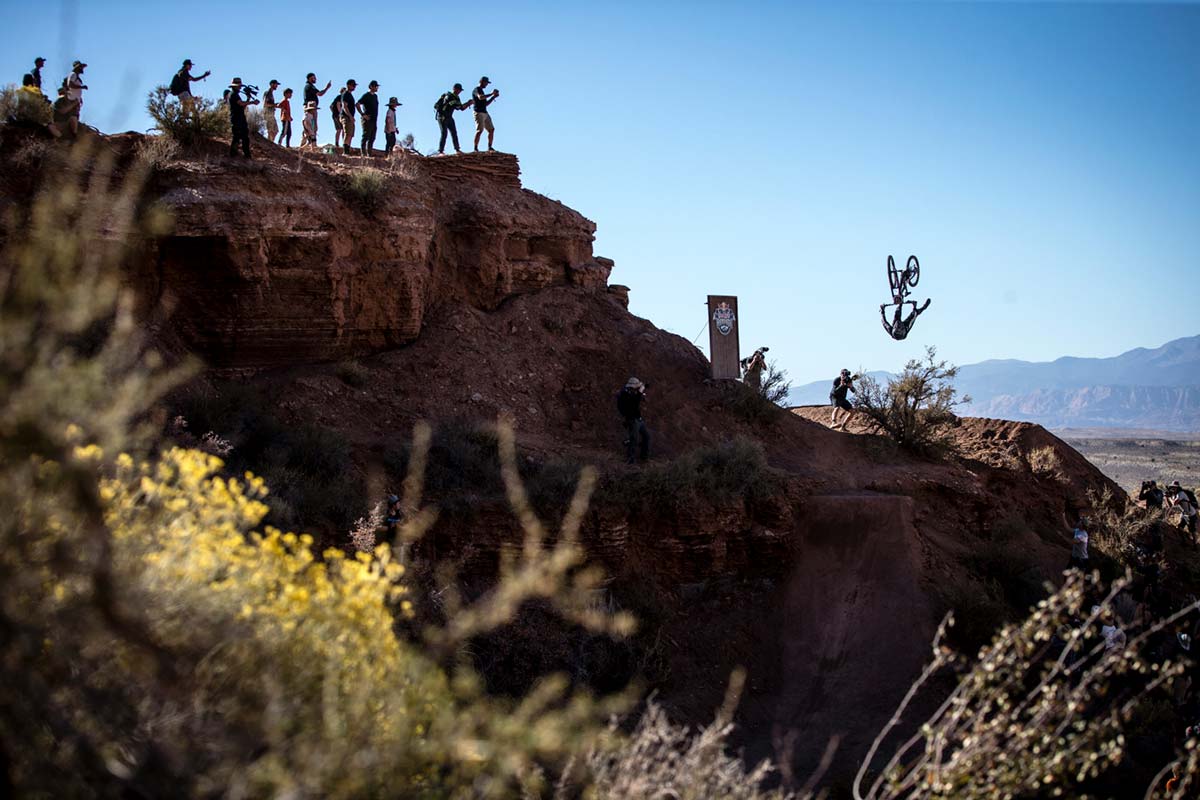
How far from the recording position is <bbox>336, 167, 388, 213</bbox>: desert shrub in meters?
17.8

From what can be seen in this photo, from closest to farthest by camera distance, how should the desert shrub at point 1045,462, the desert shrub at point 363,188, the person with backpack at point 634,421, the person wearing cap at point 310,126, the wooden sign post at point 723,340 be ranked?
1. the person with backpack at point 634,421
2. the desert shrub at point 363,188
3. the person wearing cap at point 310,126
4. the wooden sign post at point 723,340
5. the desert shrub at point 1045,462

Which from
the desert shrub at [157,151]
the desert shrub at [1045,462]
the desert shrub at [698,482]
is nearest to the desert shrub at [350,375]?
the desert shrub at [157,151]

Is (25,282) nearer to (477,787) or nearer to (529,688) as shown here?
(477,787)

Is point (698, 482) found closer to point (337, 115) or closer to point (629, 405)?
point (629, 405)

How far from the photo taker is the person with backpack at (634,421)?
17.0 m

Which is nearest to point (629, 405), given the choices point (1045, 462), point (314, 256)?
point (314, 256)

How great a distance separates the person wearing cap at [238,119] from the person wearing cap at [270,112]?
93.9 inches

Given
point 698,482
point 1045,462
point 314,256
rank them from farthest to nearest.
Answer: point 1045,462 → point 314,256 → point 698,482

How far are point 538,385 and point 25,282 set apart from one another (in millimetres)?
14488

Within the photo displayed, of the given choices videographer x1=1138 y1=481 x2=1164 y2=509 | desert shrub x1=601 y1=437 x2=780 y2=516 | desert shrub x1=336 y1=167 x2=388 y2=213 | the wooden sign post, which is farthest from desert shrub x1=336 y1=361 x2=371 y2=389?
videographer x1=1138 y1=481 x2=1164 y2=509

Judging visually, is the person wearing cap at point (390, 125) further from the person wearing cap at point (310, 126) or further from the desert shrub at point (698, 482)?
the desert shrub at point (698, 482)

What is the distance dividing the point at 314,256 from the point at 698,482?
7414 mm

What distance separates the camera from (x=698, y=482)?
15961 mm

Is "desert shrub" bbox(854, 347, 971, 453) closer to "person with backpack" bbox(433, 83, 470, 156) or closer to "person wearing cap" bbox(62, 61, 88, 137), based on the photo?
"person with backpack" bbox(433, 83, 470, 156)
